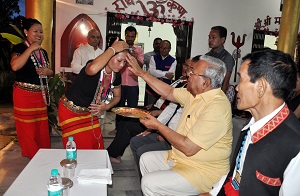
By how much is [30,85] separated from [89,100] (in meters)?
1.05

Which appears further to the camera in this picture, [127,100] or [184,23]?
Answer: [184,23]

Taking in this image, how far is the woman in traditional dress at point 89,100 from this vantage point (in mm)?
2711

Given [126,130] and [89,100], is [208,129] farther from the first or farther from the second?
[126,130]

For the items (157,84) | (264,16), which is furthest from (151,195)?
(264,16)

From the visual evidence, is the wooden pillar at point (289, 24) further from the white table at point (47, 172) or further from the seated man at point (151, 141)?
the white table at point (47, 172)

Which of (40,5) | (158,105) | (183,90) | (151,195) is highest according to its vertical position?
(40,5)

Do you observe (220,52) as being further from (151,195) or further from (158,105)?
(151,195)

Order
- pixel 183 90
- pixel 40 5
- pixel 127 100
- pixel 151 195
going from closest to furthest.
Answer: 1. pixel 151 195
2. pixel 183 90
3. pixel 40 5
4. pixel 127 100

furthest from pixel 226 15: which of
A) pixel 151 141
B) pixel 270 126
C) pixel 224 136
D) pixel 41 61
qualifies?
pixel 270 126

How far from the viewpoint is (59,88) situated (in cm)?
475

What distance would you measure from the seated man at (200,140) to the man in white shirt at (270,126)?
0.54m

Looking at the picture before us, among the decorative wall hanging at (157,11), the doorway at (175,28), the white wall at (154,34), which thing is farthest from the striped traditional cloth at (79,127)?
the white wall at (154,34)

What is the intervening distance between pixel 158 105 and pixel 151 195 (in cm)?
183

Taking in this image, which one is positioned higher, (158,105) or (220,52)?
(220,52)
